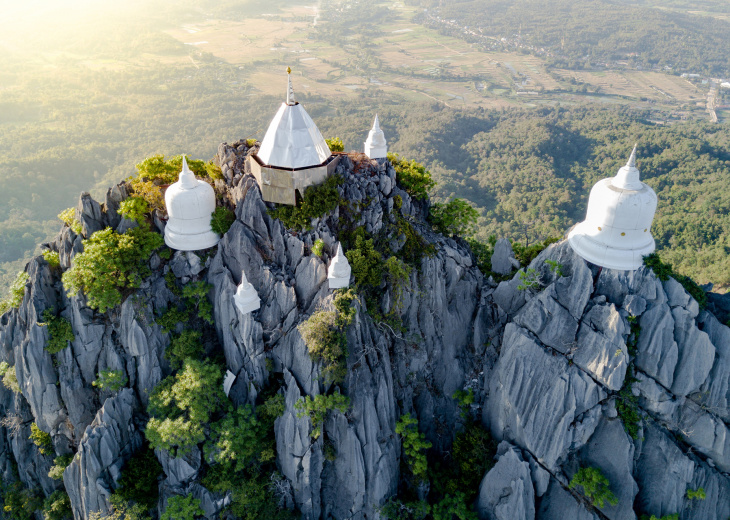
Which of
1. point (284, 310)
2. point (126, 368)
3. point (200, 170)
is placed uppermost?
point (200, 170)

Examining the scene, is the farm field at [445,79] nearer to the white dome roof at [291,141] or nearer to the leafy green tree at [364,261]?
the white dome roof at [291,141]

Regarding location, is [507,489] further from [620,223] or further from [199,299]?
[199,299]

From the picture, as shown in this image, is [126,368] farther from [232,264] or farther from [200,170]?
[200,170]

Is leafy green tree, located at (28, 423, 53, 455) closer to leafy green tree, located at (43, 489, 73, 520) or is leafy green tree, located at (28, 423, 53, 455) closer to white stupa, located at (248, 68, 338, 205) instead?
leafy green tree, located at (43, 489, 73, 520)

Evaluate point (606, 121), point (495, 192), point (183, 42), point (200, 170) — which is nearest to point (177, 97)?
point (183, 42)

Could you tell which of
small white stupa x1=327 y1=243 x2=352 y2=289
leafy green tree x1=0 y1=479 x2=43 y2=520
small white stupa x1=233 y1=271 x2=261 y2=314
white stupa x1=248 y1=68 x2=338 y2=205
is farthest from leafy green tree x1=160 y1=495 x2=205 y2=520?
white stupa x1=248 y1=68 x2=338 y2=205

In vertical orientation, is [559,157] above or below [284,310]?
below

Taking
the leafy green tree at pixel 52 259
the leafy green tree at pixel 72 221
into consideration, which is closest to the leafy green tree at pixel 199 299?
the leafy green tree at pixel 72 221
